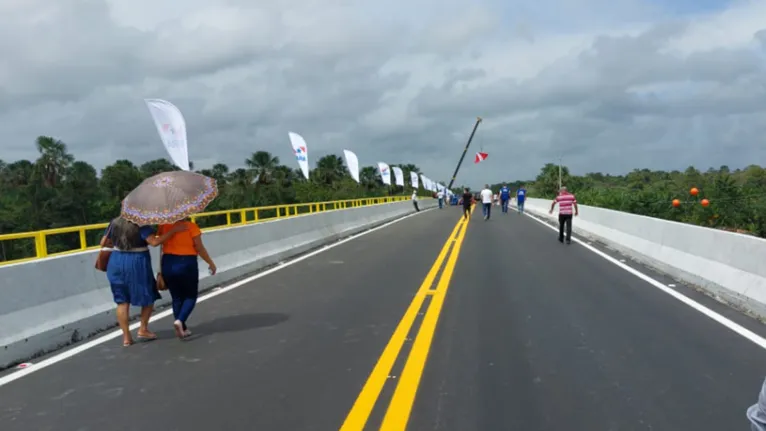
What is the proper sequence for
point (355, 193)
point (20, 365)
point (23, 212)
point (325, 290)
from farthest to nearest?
1. point (355, 193)
2. point (23, 212)
3. point (325, 290)
4. point (20, 365)

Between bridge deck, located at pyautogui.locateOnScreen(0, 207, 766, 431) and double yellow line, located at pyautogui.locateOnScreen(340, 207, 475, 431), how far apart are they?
3cm

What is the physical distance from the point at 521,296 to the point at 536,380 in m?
4.28

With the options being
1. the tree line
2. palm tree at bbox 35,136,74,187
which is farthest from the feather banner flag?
palm tree at bbox 35,136,74,187

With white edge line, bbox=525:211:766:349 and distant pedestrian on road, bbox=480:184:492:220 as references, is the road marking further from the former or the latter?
distant pedestrian on road, bbox=480:184:492:220

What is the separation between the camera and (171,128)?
1594 cm

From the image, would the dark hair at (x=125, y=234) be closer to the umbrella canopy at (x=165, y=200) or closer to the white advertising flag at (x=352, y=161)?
the umbrella canopy at (x=165, y=200)

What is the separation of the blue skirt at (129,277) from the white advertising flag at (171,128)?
867cm

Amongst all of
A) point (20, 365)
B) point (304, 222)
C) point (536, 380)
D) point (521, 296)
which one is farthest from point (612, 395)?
point (304, 222)

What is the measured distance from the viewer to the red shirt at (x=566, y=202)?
18.2 meters

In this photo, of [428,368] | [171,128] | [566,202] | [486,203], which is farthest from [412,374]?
[486,203]

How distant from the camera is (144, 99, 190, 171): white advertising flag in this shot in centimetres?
1562

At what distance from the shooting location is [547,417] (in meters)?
4.79

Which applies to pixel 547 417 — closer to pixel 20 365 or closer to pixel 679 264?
pixel 20 365

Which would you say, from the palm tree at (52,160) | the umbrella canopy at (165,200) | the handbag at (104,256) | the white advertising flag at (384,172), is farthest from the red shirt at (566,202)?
the palm tree at (52,160)
